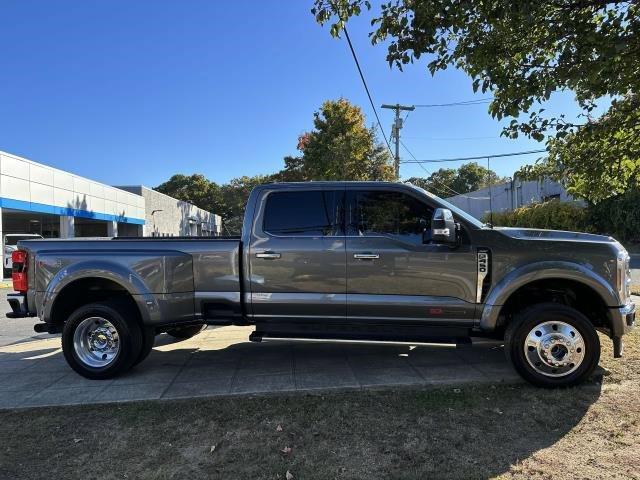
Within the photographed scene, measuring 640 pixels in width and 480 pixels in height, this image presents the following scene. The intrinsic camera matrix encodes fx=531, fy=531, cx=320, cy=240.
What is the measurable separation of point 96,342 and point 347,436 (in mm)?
3139

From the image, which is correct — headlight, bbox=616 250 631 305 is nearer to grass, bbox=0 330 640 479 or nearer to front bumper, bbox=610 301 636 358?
front bumper, bbox=610 301 636 358

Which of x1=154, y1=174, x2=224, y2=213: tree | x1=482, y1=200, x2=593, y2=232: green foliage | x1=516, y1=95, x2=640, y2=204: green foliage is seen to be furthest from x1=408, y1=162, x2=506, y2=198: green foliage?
x1=516, y1=95, x2=640, y2=204: green foliage

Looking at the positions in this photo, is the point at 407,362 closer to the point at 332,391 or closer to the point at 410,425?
the point at 332,391

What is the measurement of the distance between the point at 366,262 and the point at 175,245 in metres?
2.06

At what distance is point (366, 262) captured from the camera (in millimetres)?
5355

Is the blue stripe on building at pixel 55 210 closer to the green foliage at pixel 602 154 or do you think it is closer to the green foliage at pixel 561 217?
the green foliage at pixel 602 154

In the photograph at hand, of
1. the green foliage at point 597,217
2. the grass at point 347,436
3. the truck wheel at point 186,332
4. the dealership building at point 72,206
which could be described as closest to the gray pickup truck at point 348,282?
the grass at point 347,436

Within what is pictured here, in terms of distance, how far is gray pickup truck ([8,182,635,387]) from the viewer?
5035 mm

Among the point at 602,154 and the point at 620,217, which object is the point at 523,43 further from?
the point at 620,217

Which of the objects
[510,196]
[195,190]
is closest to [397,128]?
[510,196]

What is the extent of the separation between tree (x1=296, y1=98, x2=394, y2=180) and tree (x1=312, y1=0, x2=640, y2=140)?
65.8 feet

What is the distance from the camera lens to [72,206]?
96.4 ft

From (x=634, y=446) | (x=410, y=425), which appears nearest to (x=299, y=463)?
(x=410, y=425)

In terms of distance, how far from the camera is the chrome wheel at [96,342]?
5690 millimetres
